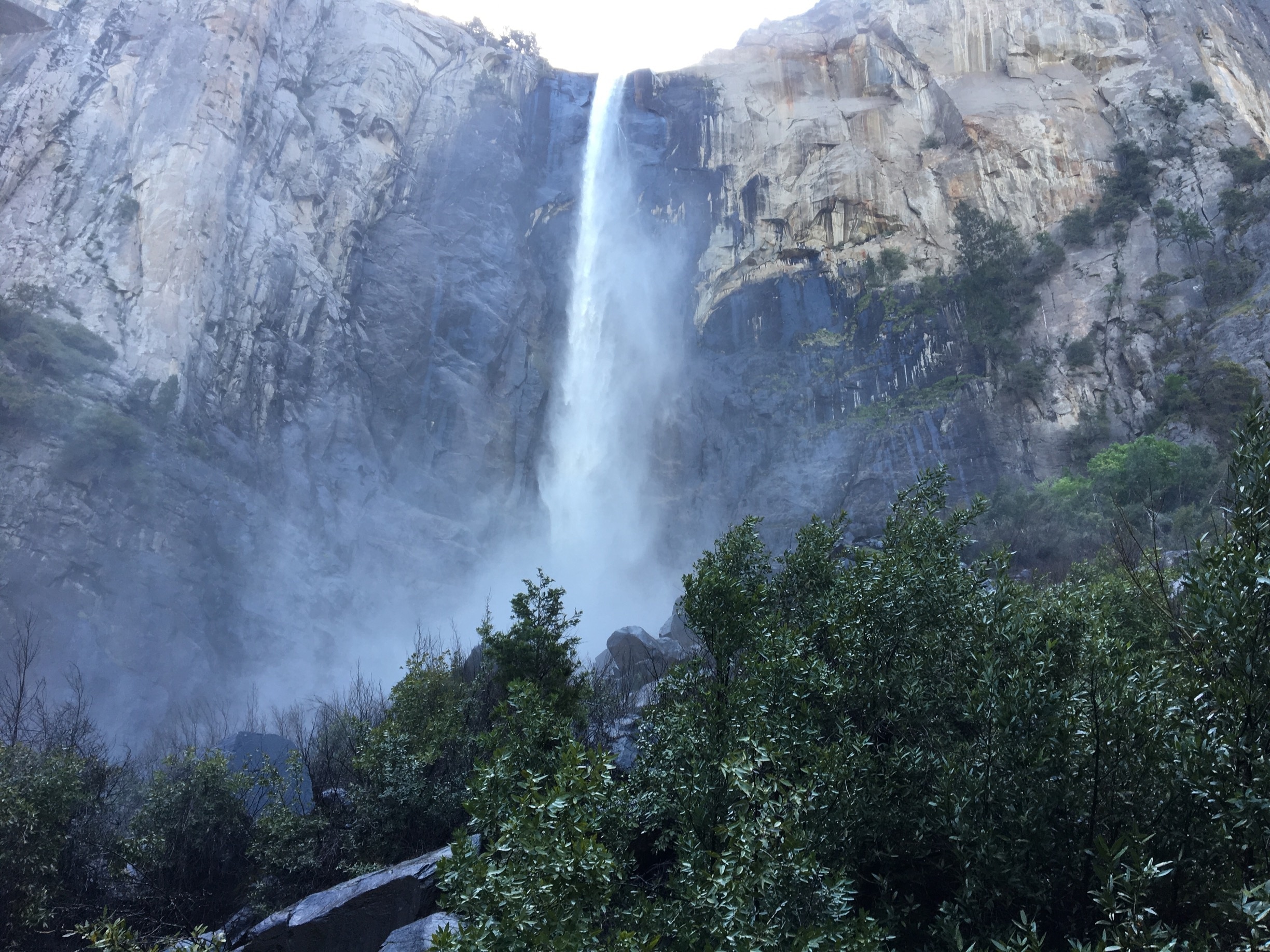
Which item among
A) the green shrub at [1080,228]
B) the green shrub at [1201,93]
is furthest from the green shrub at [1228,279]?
the green shrub at [1201,93]

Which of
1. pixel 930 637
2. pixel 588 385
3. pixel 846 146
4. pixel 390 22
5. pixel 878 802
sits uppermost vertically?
pixel 390 22

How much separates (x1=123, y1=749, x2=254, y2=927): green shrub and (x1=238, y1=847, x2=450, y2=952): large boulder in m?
4.31

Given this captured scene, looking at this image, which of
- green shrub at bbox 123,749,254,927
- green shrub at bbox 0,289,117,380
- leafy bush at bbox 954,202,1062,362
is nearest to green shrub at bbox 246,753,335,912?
green shrub at bbox 123,749,254,927

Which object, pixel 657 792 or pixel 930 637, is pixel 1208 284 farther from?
pixel 657 792

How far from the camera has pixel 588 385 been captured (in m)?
49.2

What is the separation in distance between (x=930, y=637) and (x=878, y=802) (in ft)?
7.22

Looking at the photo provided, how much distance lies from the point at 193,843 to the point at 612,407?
1388 inches

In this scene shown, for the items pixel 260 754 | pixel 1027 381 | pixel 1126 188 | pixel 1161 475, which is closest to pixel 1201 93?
pixel 1126 188

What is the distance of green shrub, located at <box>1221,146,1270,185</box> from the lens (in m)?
41.7

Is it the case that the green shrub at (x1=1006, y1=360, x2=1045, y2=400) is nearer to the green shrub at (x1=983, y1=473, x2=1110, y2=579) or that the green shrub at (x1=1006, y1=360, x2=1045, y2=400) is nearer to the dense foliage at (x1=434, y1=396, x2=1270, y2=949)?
the green shrub at (x1=983, y1=473, x2=1110, y2=579)

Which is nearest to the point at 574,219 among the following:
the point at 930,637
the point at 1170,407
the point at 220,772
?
the point at 1170,407

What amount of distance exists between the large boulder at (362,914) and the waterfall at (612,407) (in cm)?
2904

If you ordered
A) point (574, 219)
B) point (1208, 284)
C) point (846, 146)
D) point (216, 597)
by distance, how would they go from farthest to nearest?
point (574, 219) → point (846, 146) → point (1208, 284) → point (216, 597)

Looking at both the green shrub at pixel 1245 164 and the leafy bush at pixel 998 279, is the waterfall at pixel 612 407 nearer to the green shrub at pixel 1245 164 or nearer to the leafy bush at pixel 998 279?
the leafy bush at pixel 998 279
